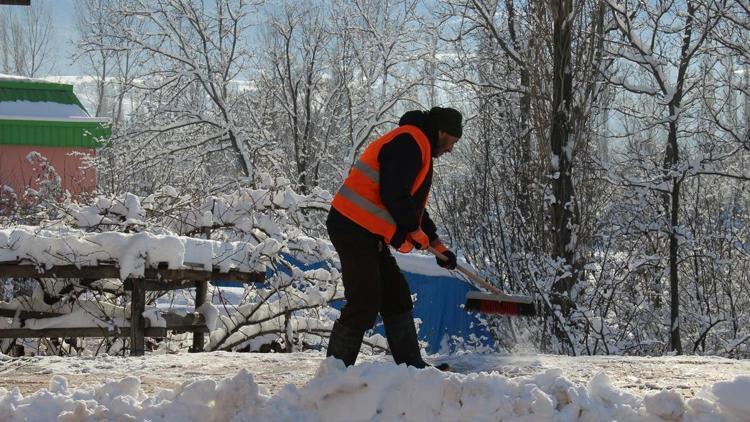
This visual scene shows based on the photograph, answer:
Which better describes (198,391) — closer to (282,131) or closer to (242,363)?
(242,363)

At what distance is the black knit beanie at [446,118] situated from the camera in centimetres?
504

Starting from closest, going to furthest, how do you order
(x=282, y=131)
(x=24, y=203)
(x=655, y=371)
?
(x=655, y=371) → (x=24, y=203) → (x=282, y=131)

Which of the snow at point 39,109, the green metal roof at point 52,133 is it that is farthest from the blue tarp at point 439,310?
the snow at point 39,109

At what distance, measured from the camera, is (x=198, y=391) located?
4.25 m

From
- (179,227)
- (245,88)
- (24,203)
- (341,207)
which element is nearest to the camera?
(341,207)

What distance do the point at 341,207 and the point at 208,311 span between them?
3.60 meters

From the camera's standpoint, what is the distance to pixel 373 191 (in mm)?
4934

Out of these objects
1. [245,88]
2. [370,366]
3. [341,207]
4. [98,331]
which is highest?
[245,88]

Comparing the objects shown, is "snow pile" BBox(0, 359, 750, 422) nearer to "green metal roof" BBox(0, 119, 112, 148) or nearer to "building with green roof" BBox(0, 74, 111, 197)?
"building with green roof" BBox(0, 74, 111, 197)

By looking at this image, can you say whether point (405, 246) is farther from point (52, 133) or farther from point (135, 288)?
point (52, 133)

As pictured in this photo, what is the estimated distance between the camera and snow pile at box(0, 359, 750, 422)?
4.02m

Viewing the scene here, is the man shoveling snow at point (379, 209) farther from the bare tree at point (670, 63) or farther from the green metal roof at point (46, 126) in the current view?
the green metal roof at point (46, 126)

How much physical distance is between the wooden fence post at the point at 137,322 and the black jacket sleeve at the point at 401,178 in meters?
3.46

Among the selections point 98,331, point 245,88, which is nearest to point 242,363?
point 98,331
